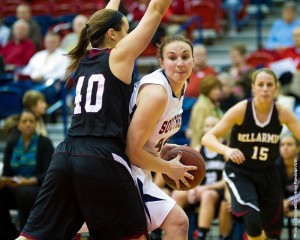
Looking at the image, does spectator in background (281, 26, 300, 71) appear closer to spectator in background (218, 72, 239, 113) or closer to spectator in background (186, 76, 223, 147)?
spectator in background (218, 72, 239, 113)

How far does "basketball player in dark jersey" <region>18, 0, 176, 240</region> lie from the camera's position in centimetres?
500

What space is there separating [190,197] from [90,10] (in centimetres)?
584

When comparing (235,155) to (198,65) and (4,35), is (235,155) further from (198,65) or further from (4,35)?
(4,35)

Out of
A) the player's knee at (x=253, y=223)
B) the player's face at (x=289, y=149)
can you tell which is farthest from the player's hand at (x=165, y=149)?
the player's face at (x=289, y=149)

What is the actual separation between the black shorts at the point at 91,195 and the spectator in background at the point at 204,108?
404 cm

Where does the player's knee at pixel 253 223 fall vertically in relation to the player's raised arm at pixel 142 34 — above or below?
below

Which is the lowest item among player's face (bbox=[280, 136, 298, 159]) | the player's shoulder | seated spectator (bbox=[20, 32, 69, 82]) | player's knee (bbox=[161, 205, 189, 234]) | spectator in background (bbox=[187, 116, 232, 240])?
spectator in background (bbox=[187, 116, 232, 240])

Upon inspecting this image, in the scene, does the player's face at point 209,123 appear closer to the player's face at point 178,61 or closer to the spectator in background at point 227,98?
the spectator in background at point 227,98

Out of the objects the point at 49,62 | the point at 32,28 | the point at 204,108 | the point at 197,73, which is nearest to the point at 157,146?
the point at 204,108

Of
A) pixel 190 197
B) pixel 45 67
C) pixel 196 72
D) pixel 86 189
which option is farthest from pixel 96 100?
pixel 45 67

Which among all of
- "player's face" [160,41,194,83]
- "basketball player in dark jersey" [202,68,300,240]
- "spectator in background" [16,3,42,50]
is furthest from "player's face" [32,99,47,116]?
"player's face" [160,41,194,83]

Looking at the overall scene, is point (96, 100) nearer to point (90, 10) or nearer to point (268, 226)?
point (268, 226)

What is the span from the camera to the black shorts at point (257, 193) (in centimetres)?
721

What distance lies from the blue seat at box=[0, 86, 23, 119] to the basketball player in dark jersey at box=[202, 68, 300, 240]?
395 cm
